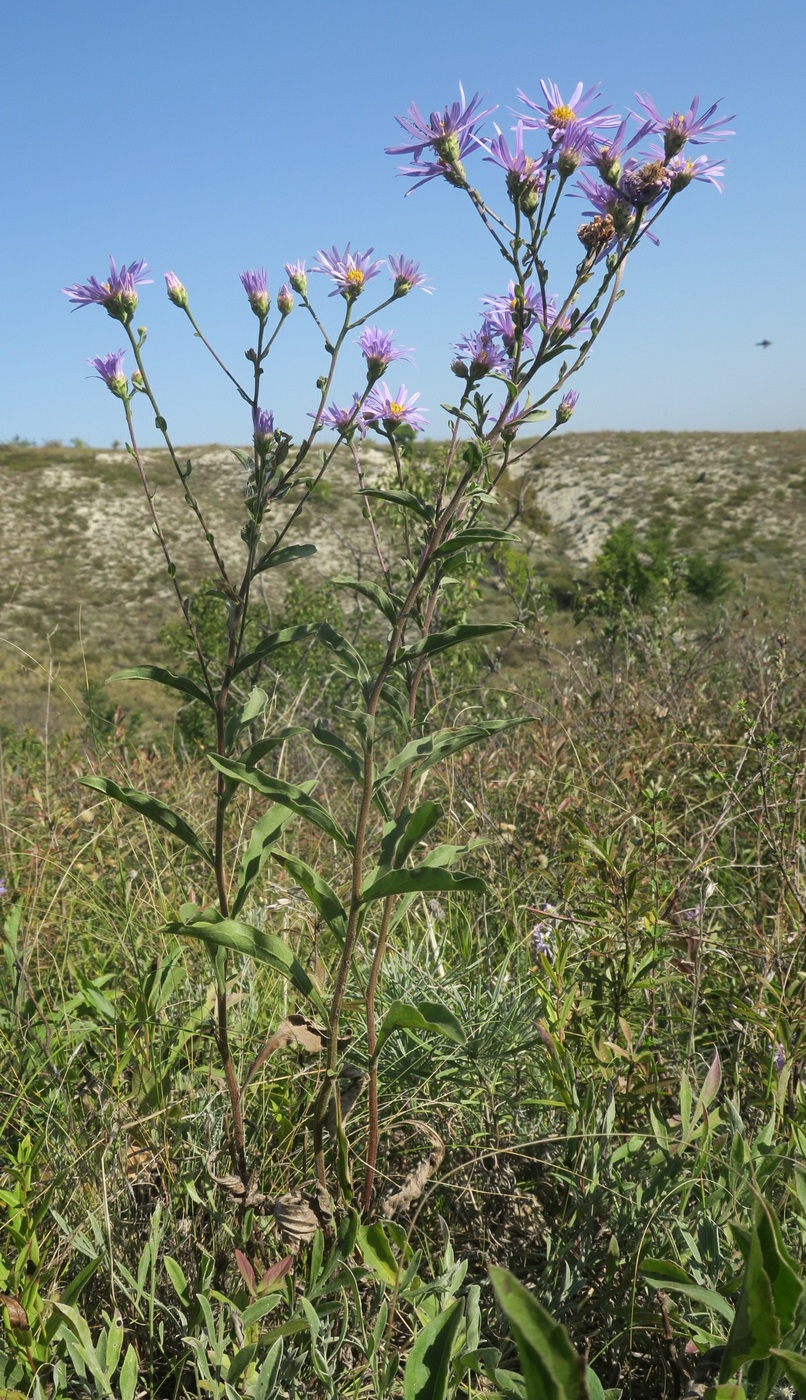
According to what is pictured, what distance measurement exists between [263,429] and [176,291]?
1.24ft

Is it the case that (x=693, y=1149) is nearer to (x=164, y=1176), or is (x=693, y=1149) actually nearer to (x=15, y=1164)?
(x=164, y=1176)

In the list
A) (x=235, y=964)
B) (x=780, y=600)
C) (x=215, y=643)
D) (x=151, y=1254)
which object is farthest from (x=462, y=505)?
(x=780, y=600)

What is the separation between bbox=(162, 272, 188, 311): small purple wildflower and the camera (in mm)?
1719

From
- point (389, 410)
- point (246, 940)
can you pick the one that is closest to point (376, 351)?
point (389, 410)

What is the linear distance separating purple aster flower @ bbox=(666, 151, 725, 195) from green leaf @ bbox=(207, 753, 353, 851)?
1.19 m

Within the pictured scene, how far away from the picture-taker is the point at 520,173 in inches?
62.9

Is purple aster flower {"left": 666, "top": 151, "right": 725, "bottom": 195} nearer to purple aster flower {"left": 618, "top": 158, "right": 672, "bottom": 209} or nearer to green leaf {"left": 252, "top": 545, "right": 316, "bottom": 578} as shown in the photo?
purple aster flower {"left": 618, "top": 158, "right": 672, "bottom": 209}

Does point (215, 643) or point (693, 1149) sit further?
point (215, 643)

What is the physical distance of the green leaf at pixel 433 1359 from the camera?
3.15 feet

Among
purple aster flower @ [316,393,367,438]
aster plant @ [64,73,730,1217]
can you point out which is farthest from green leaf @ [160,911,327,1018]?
purple aster flower @ [316,393,367,438]

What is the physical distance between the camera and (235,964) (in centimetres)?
244

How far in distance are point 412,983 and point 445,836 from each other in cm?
97

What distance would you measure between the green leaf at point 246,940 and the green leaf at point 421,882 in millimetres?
141

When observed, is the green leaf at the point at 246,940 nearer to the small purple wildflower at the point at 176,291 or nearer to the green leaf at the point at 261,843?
the green leaf at the point at 261,843
